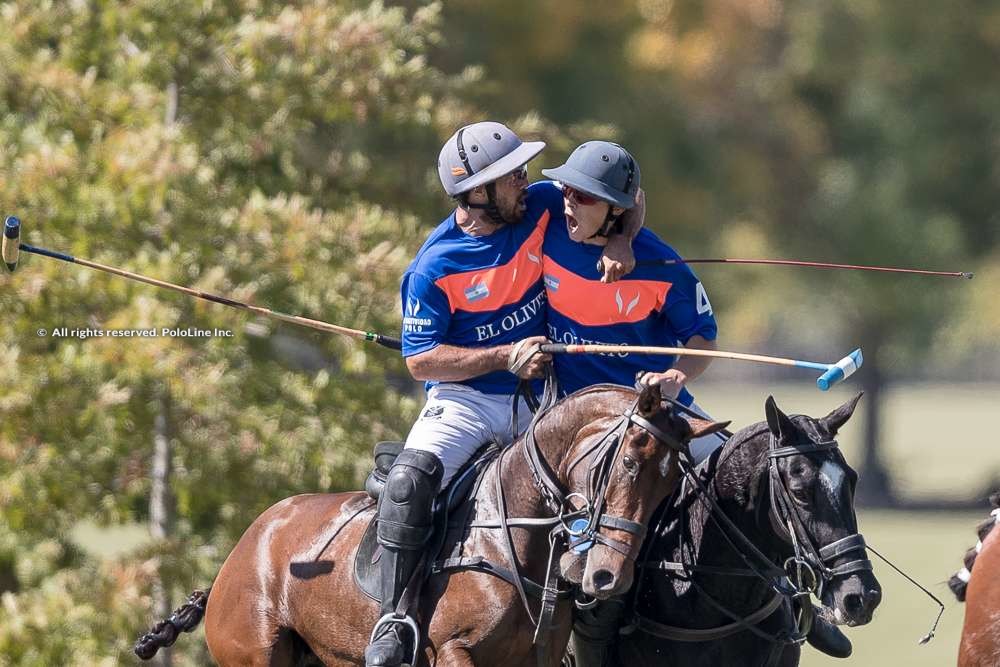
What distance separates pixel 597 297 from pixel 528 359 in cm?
58

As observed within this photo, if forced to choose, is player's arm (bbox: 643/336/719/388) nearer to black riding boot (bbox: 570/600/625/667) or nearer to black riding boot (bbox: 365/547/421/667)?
black riding boot (bbox: 570/600/625/667)

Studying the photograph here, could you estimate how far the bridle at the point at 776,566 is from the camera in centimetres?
559

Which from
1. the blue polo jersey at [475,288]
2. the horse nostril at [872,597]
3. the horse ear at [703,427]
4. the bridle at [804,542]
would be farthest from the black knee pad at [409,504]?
the horse nostril at [872,597]

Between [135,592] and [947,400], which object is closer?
[135,592]

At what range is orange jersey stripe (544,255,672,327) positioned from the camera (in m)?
A: 6.41

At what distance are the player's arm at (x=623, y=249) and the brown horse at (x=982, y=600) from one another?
84.6 inches

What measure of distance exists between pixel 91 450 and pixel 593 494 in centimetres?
522

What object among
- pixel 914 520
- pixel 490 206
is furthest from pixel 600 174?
pixel 914 520

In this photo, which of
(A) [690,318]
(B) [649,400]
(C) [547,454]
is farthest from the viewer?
(A) [690,318]

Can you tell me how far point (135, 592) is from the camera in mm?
9516

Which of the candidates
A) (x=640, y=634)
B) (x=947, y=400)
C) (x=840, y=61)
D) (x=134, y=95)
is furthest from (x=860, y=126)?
(x=947, y=400)

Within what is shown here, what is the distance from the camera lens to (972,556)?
7.19 m

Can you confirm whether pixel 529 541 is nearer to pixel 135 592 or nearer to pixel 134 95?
pixel 135 592

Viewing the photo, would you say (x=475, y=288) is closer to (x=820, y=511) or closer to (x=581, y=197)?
(x=581, y=197)
